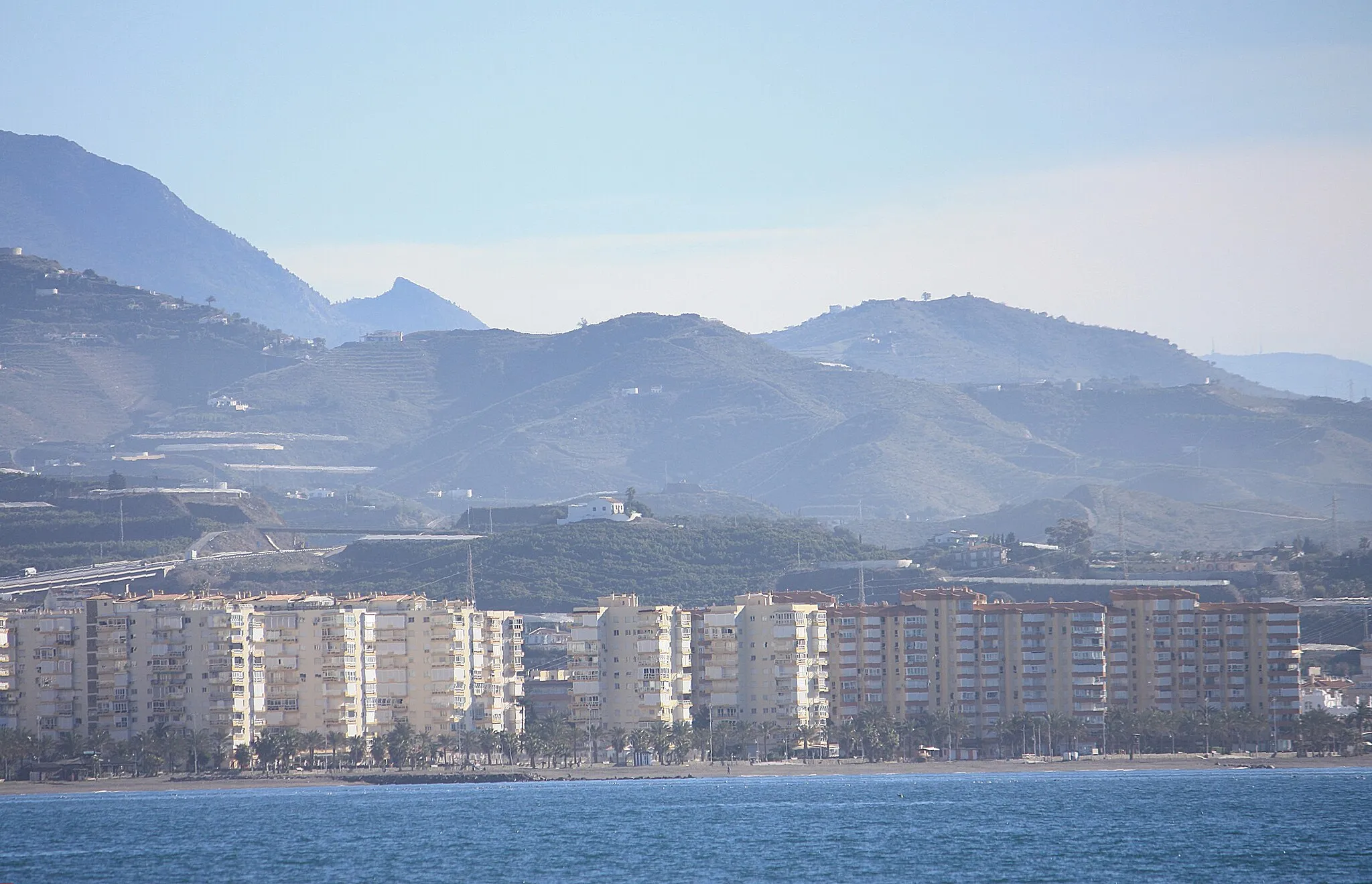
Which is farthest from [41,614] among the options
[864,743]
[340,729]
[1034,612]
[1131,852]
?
[1131,852]

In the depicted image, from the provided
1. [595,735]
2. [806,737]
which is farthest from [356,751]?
[806,737]

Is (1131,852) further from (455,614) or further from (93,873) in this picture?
(455,614)

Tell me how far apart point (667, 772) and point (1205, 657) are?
38.1 metres

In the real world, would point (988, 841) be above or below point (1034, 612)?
below

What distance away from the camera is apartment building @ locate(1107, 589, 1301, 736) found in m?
149

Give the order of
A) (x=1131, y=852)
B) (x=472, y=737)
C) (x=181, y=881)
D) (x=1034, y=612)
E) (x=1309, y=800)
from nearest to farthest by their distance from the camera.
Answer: (x=181, y=881) → (x=1131, y=852) → (x=1309, y=800) → (x=472, y=737) → (x=1034, y=612)

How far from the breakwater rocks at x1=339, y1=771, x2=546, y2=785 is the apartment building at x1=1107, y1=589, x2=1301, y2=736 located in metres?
39.8

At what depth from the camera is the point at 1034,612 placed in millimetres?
148750

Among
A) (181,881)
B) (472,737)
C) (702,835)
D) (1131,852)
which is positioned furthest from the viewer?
(472,737)

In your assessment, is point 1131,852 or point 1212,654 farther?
point 1212,654

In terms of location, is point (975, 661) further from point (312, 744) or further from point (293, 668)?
point (293, 668)

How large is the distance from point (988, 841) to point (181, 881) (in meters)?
35.2

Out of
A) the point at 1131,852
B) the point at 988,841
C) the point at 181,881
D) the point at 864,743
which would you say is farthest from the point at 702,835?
the point at 864,743

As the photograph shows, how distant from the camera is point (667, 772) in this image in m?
134
